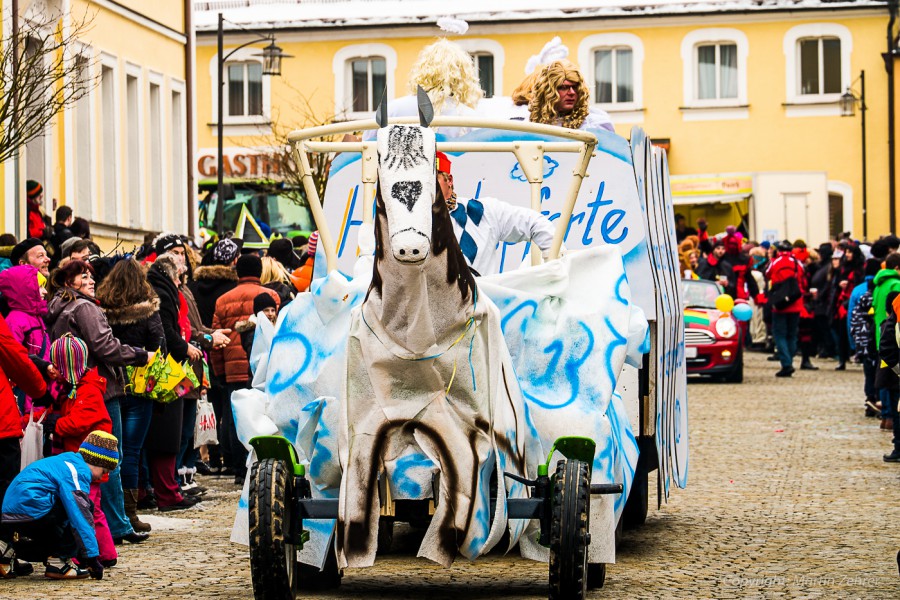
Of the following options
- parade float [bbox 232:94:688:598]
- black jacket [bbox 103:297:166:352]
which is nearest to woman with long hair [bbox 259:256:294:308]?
black jacket [bbox 103:297:166:352]

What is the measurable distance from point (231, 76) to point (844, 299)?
27355 mm

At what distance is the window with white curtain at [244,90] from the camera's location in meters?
51.7

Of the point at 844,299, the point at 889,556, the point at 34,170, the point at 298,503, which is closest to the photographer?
the point at 298,503

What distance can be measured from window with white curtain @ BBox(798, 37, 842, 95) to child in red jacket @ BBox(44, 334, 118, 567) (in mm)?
41104

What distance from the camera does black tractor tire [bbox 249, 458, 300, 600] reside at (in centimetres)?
749

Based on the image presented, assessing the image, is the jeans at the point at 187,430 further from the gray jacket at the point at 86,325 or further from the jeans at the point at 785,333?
the jeans at the point at 785,333

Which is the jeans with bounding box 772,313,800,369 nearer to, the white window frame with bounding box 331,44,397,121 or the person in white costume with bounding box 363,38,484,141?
the person in white costume with bounding box 363,38,484,141

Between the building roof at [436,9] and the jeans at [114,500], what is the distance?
130 feet

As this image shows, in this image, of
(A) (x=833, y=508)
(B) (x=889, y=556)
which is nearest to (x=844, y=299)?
(A) (x=833, y=508)

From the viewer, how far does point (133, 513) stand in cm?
1117

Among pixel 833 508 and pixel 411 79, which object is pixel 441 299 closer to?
pixel 411 79

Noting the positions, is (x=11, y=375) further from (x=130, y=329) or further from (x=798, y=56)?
(x=798, y=56)

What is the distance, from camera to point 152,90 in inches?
1232

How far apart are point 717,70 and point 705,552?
40.7 meters
